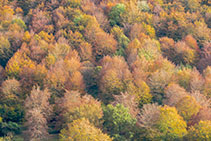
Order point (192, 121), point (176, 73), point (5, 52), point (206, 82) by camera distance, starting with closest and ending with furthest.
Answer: point (192, 121) < point (206, 82) < point (176, 73) < point (5, 52)

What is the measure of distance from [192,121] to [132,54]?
3149 cm

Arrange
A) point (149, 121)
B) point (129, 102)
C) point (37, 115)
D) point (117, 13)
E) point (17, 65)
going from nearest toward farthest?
point (149, 121) → point (37, 115) → point (129, 102) → point (17, 65) → point (117, 13)

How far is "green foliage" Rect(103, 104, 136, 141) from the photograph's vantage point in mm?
58656

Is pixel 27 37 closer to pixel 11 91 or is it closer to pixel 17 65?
pixel 17 65

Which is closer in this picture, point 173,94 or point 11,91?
point 173,94

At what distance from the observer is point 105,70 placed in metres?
75.6

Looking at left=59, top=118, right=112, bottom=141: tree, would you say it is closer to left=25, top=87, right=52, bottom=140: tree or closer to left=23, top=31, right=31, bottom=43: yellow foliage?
left=25, top=87, right=52, bottom=140: tree

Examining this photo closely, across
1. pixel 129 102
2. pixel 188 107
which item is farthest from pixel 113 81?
pixel 188 107

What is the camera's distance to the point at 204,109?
190ft

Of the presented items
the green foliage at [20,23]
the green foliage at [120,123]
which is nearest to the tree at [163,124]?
the green foliage at [120,123]

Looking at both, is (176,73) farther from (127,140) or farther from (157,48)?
(127,140)

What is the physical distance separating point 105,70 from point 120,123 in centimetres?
1919

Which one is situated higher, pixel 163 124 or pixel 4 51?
pixel 163 124

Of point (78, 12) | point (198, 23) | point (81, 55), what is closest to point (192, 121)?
point (81, 55)
